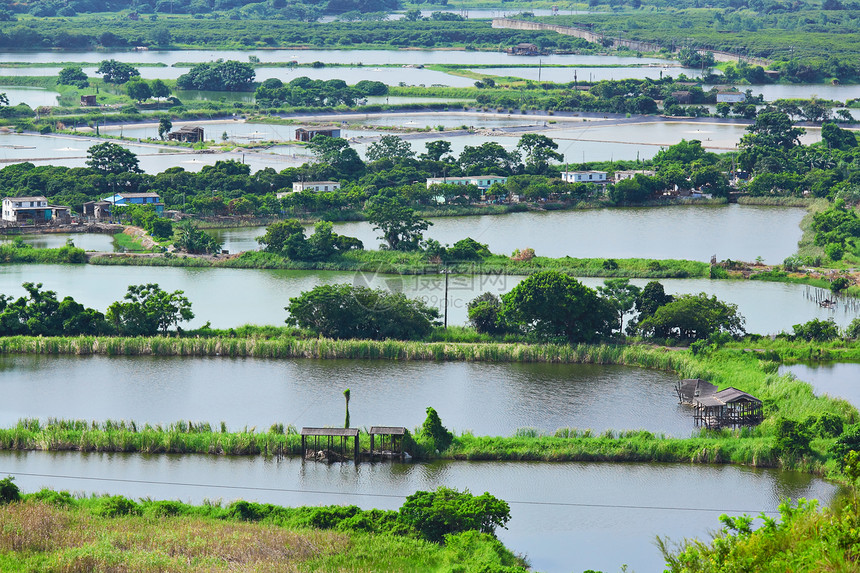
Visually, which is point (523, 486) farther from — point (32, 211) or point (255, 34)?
point (255, 34)

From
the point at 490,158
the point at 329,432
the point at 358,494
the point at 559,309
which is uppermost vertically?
the point at 490,158

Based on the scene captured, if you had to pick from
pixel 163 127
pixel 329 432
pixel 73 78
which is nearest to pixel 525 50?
pixel 73 78

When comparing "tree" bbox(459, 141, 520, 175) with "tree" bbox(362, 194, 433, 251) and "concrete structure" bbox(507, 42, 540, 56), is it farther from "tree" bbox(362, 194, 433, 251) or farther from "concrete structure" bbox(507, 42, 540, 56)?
"concrete structure" bbox(507, 42, 540, 56)

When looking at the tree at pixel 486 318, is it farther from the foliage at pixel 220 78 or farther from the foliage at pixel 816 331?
the foliage at pixel 220 78

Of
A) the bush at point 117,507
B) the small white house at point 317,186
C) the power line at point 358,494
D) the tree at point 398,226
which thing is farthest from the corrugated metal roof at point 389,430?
the small white house at point 317,186

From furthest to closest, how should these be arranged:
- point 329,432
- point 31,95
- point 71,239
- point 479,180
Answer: point 31,95, point 479,180, point 71,239, point 329,432

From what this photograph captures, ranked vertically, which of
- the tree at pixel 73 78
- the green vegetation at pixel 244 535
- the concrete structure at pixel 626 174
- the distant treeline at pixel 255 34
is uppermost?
the distant treeline at pixel 255 34

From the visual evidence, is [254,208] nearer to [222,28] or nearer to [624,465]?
[624,465]

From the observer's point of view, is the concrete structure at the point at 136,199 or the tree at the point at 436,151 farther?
the tree at the point at 436,151
